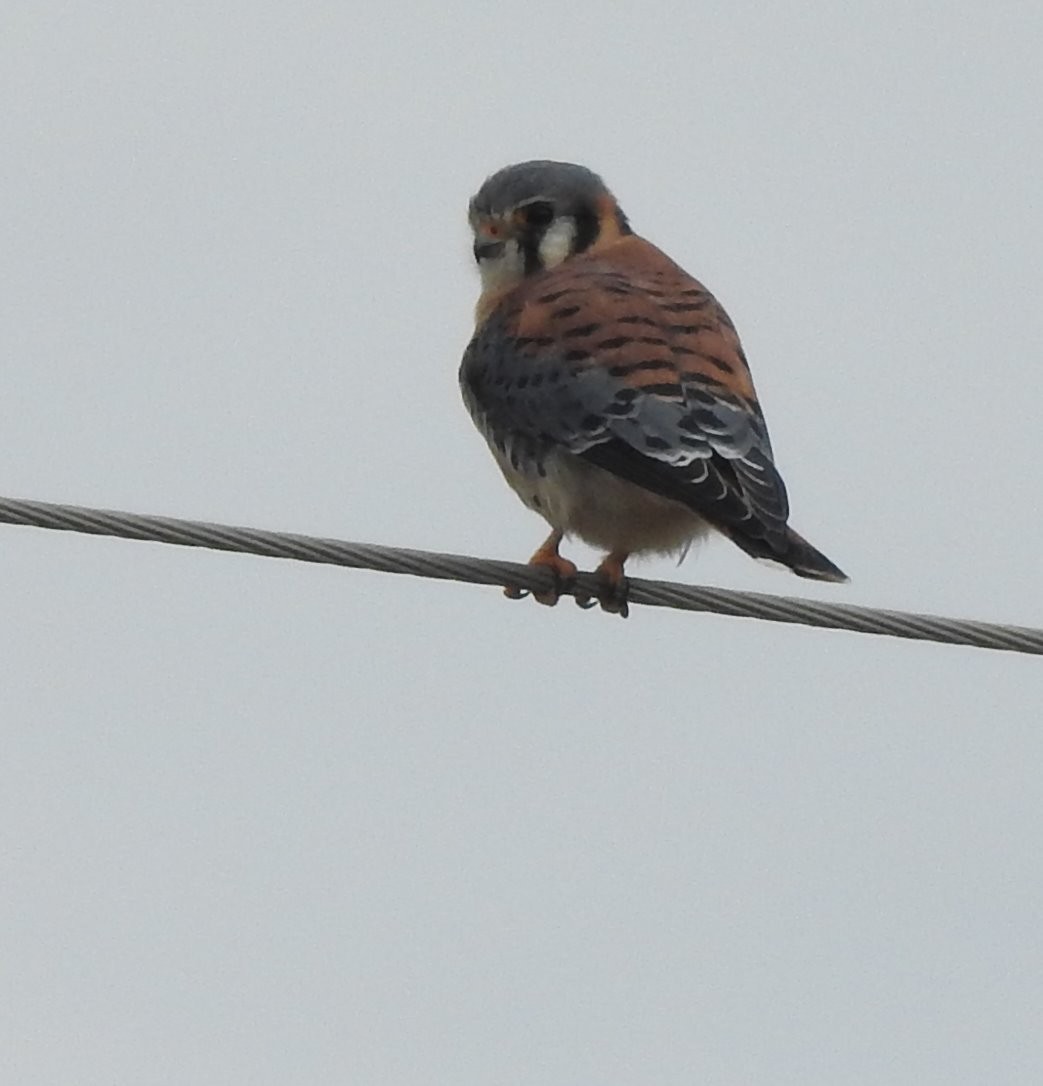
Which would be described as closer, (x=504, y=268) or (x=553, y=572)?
(x=553, y=572)

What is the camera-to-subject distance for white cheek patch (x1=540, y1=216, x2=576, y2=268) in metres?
8.09

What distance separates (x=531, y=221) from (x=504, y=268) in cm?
17

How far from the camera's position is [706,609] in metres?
5.95

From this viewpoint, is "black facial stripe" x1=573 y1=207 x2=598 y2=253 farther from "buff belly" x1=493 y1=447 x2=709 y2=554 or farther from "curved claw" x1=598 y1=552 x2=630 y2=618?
"curved claw" x1=598 y1=552 x2=630 y2=618

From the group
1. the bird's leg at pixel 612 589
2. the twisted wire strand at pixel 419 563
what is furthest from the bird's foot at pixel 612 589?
the twisted wire strand at pixel 419 563

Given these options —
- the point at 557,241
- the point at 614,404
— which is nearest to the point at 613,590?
the point at 614,404

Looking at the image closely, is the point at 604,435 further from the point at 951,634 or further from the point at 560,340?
the point at 951,634

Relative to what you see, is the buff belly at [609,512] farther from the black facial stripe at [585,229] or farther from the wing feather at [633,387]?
the black facial stripe at [585,229]

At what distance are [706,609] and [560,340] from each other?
160 centimetres

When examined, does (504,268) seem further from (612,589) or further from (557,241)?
(612,589)

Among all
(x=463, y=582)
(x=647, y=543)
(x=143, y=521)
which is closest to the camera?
(x=143, y=521)

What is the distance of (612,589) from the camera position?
7113 millimetres

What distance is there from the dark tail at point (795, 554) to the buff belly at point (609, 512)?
32 centimetres

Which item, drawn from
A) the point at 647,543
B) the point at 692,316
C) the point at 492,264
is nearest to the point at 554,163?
the point at 492,264
